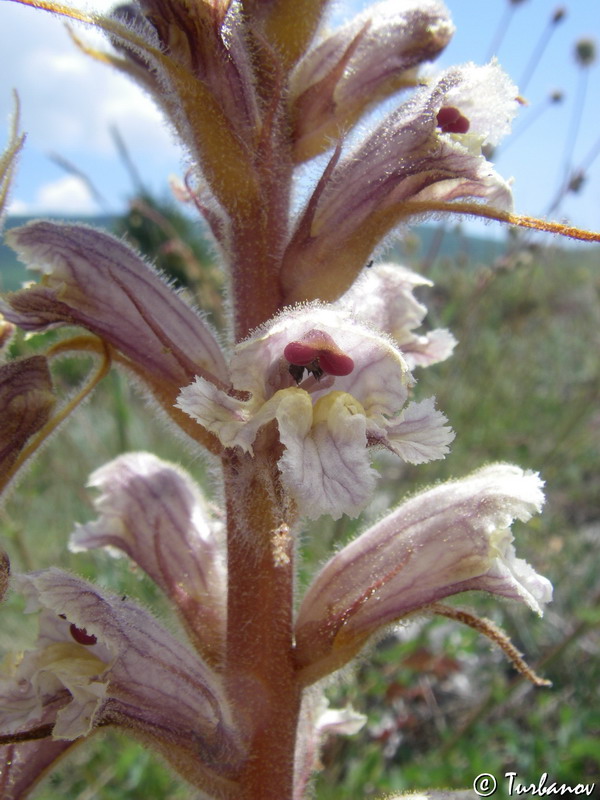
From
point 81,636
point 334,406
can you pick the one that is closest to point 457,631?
point 81,636

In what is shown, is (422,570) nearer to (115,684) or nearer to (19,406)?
(115,684)

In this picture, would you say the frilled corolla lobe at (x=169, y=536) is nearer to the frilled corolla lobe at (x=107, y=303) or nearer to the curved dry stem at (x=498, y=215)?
the frilled corolla lobe at (x=107, y=303)

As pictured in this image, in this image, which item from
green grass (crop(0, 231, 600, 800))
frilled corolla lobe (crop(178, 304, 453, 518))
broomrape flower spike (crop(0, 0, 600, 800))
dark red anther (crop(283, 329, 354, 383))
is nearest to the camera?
frilled corolla lobe (crop(178, 304, 453, 518))

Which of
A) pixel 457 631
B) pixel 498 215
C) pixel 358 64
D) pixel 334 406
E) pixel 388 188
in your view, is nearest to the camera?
pixel 334 406

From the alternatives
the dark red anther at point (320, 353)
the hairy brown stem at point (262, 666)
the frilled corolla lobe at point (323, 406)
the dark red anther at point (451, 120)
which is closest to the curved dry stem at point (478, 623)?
the hairy brown stem at point (262, 666)

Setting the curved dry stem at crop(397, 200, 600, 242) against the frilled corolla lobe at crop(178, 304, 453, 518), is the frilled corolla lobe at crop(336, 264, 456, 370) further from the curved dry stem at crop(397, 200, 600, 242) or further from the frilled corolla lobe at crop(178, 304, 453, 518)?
the frilled corolla lobe at crop(178, 304, 453, 518)

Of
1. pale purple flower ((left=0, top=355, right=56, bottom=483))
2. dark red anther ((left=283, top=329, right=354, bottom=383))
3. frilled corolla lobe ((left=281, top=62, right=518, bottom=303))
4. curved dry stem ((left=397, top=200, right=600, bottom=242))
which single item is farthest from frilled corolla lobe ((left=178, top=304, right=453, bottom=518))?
pale purple flower ((left=0, top=355, right=56, bottom=483))
